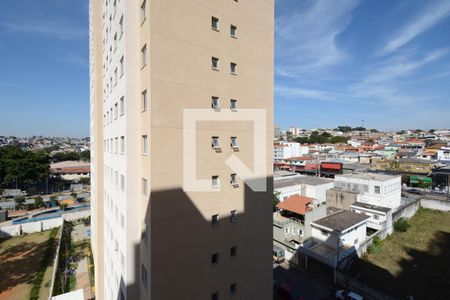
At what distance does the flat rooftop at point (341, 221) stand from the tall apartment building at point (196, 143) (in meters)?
17.4

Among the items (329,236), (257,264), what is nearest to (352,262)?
(329,236)

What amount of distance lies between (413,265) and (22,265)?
45.9 meters

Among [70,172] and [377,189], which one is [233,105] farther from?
[70,172]

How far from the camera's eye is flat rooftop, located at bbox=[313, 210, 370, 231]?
25594 mm

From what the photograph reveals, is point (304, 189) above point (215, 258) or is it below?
below

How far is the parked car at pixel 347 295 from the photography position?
19.6 metres

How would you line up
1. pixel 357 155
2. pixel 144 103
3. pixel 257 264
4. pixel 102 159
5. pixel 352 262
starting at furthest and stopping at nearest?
pixel 357 155, pixel 352 262, pixel 102 159, pixel 257 264, pixel 144 103

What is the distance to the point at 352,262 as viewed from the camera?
968 inches

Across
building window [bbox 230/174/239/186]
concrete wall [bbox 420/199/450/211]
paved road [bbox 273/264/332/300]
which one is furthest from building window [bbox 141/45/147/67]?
concrete wall [bbox 420/199/450/211]

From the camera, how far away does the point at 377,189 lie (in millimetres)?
35906

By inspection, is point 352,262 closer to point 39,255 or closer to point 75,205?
point 39,255

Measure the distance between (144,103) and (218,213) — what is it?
5.26 meters

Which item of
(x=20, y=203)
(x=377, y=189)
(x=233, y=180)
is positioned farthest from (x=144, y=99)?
(x=20, y=203)

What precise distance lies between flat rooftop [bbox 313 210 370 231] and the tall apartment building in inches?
686
